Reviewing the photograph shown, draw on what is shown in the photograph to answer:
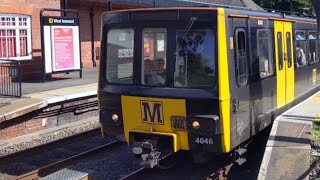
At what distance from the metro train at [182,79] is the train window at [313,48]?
4657 mm

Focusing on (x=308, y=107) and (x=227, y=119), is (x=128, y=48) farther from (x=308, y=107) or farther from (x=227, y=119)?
(x=308, y=107)

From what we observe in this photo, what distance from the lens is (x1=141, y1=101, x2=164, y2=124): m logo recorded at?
7109 mm

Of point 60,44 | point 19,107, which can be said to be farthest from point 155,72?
point 60,44

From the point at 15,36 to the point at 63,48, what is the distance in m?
1.69

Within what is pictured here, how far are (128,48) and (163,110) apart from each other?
1.16 m

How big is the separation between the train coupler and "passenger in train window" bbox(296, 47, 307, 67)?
5132 millimetres

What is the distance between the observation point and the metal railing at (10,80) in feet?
42.1

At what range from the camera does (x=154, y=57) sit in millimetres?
7184

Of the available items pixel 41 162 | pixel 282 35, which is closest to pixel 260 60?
pixel 282 35

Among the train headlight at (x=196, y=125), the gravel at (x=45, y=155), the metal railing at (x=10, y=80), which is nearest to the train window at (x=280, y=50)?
the train headlight at (x=196, y=125)

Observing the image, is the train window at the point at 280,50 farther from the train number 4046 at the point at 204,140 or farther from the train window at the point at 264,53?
the train number 4046 at the point at 204,140

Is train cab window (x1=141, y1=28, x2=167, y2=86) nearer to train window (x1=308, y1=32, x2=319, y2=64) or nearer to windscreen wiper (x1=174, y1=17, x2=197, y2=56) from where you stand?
windscreen wiper (x1=174, y1=17, x2=197, y2=56)

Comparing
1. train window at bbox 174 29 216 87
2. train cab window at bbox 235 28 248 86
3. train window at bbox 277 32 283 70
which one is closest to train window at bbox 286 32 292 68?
train window at bbox 277 32 283 70

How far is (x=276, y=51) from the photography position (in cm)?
900
